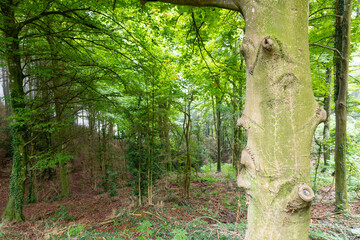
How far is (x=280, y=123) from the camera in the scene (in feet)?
A: 2.99

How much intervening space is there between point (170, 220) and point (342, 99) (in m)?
4.86

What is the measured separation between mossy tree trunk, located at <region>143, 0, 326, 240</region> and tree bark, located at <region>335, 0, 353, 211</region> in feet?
13.2

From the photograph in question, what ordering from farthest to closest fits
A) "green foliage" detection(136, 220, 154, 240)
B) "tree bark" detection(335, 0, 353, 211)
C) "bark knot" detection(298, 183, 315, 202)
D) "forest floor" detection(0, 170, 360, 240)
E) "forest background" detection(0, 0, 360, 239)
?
"forest background" detection(0, 0, 360, 239)
"tree bark" detection(335, 0, 353, 211)
"green foliage" detection(136, 220, 154, 240)
"forest floor" detection(0, 170, 360, 240)
"bark knot" detection(298, 183, 315, 202)

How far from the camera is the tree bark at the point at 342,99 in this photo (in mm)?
3785

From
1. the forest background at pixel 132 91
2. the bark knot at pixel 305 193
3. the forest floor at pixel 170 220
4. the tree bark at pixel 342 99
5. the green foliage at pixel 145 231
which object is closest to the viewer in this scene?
the bark knot at pixel 305 193

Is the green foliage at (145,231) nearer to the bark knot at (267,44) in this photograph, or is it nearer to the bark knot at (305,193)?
the bark knot at (305,193)

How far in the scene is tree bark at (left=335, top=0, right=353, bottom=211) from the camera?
3.79 meters

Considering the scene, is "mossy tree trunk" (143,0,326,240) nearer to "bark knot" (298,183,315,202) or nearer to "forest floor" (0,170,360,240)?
"bark knot" (298,183,315,202)

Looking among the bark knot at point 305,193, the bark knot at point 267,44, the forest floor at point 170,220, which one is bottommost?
the forest floor at point 170,220

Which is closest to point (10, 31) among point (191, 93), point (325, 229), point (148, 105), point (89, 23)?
point (89, 23)

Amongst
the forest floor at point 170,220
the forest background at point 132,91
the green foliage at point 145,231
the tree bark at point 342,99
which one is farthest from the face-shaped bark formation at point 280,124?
the tree bark at point 342,99

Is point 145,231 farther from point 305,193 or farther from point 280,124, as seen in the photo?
point 280,124

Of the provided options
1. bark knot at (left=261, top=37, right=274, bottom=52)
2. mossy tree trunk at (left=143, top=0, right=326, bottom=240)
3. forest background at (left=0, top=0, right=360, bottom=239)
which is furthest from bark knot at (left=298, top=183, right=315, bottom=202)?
forest background at (left=0, top=0, right=360, bottom=239)

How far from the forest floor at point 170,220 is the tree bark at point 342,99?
362mm
